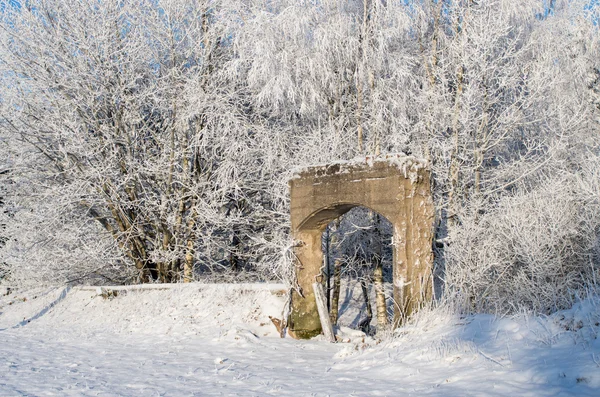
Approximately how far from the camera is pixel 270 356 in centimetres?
908

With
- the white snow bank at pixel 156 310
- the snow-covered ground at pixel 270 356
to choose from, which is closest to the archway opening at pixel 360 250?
the white snow bank at pixel 156 310

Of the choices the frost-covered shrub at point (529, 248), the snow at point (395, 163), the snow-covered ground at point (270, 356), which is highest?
the snow at point (395, 163)

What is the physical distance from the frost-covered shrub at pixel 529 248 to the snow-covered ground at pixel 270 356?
2.81 metres

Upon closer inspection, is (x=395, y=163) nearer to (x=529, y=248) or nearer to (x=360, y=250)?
(x=529, y=248)

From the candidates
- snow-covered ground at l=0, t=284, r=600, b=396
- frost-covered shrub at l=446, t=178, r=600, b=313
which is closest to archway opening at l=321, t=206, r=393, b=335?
frost-covered shrub at l=446, t=178, r=600, b=313

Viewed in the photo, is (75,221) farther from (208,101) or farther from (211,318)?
(211,318)

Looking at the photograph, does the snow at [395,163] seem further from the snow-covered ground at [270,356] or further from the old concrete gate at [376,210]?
the snow-covered ground at [270,356]

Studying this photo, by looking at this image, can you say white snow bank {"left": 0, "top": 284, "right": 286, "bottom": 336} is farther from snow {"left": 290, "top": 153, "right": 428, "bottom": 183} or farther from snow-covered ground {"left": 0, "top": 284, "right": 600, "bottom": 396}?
snow {"left": 290, "top": 153, "right": 428, "bottom": 183}

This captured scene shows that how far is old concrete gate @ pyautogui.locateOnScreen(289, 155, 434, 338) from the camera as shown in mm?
9484

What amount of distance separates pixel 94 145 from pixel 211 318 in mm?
6434

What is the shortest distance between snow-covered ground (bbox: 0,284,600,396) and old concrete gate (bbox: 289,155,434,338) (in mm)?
792

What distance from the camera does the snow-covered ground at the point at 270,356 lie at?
5309 mm

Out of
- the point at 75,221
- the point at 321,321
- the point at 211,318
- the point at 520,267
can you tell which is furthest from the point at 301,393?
the point at 75,221

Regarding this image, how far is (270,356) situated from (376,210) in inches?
124
